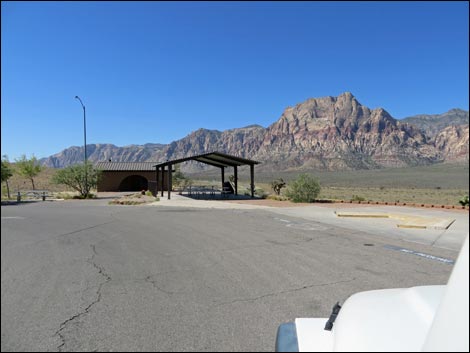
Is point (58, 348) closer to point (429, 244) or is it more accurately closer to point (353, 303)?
point (353, 303)

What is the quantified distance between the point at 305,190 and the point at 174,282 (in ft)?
68.1

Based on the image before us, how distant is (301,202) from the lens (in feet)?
81.6

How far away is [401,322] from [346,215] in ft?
48.6

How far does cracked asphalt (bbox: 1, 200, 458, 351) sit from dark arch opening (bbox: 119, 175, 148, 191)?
36175mm

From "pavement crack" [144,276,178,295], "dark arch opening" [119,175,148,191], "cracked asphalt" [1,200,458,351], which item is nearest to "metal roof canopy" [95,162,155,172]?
"dark arch opening" [119,175,148,191]

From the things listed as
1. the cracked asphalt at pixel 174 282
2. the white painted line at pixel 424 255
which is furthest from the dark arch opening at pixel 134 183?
the white painted line at pixel 424 255

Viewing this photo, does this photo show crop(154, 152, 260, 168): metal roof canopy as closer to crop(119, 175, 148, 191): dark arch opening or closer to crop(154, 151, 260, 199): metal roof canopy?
crop(154, 151, 260, 199): metal roof canopy

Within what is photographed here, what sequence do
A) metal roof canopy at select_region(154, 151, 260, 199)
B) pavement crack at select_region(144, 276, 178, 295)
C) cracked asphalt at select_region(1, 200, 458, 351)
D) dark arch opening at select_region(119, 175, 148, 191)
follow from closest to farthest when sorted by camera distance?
cracked asphalt at select_region(1, 200, 458, 351)
pavement crack at select_region(144, 276, 178, 295)
metal roof canopy at select_region(154, 151, 260, 199)
dark arch opening at select_region(119, 175, 148, 191)

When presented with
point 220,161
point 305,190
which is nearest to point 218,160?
point 220,161

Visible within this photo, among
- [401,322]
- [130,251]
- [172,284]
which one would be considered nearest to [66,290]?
[172,284]

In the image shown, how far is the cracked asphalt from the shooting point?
2201 mm

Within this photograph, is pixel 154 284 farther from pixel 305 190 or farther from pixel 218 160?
pixel 218 160

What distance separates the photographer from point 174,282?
529 cm

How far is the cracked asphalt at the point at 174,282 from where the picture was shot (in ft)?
7.22
